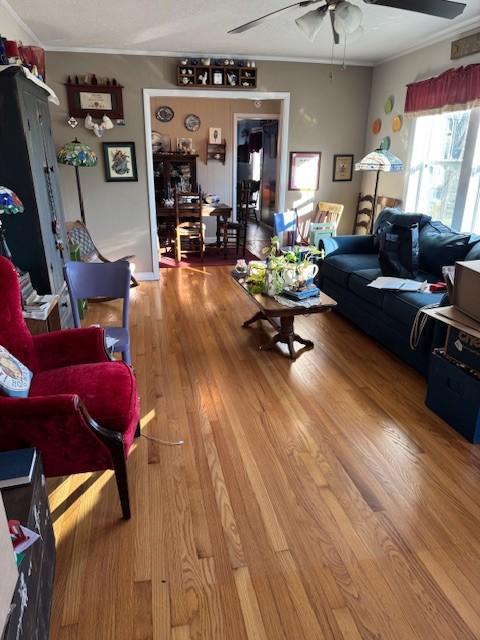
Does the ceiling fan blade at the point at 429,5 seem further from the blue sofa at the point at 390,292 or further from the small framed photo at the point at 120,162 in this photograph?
the small framed photo at the point at 120,162

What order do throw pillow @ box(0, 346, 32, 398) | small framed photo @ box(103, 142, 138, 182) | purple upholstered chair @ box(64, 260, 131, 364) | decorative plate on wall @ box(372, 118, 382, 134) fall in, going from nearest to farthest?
throw pillow @ box(0, 346, 32, 398) < purple upholstered chair @ box(64, 260, 131, 364) < small framed photo @ box(103, 142, 138, 182) < decorative plate on wall @ box(372, 118, 382, 134)

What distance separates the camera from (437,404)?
2527mm

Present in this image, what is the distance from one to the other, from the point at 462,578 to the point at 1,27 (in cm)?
433

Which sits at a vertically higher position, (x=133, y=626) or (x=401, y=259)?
(x=401, y=259)

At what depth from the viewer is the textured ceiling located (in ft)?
10.7

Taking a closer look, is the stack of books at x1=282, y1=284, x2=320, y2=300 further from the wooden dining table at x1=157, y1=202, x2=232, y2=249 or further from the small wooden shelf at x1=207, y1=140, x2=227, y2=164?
the small wooden shelf at x1=207, y1=140, x2=227, y2=164

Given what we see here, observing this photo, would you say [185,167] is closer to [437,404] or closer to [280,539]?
[437,404]

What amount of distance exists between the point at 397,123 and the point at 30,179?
396 cm

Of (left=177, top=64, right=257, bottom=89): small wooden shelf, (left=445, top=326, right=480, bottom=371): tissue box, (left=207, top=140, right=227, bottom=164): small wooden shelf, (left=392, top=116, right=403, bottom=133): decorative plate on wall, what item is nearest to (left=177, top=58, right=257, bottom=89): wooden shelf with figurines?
(left=177, top=64, right=257, bottom=89): small wooden shelf

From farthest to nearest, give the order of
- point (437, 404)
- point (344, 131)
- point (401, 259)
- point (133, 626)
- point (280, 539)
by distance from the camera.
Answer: point (344, 131)
point (401, 259)
point (437, 404)
point (280, 539)
point (133, 626)

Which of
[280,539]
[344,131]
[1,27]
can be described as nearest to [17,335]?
[280,539]

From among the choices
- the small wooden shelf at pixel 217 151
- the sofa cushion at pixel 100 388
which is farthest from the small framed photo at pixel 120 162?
the sofa cushion at pixel 100 388

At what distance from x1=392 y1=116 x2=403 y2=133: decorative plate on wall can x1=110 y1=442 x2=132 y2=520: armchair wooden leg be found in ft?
15.1

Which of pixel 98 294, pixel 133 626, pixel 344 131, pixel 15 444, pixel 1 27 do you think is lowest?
pixel 133 626
